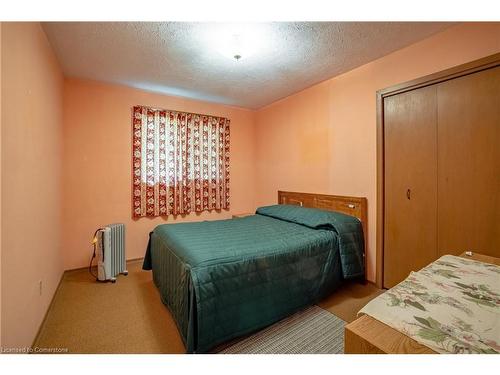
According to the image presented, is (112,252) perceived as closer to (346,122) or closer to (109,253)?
(109,253)

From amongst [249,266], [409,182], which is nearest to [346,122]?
[409,182]

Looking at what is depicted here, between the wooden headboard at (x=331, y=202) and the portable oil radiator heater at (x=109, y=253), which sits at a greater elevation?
the wooden headboard at (x=331, y=202)

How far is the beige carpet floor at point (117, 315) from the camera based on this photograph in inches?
62.4

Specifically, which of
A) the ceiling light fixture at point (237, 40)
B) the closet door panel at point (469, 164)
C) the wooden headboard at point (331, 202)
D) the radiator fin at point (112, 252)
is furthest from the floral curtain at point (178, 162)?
the closet door panel at point (469, 164)

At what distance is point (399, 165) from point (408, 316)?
71.8 inches

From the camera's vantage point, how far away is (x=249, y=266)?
160 centimetres

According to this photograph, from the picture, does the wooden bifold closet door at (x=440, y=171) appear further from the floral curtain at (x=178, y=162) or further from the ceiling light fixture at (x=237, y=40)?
the floral curtain at (x=178, y=162)

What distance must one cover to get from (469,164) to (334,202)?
127 cm

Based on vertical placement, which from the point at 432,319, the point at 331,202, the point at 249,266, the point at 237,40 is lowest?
the point at 249,266

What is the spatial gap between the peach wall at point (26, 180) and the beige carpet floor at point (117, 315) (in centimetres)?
16

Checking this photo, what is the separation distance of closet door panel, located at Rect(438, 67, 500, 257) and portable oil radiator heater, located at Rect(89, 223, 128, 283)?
3.27 m

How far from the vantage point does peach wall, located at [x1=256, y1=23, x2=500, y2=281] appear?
187 cm
